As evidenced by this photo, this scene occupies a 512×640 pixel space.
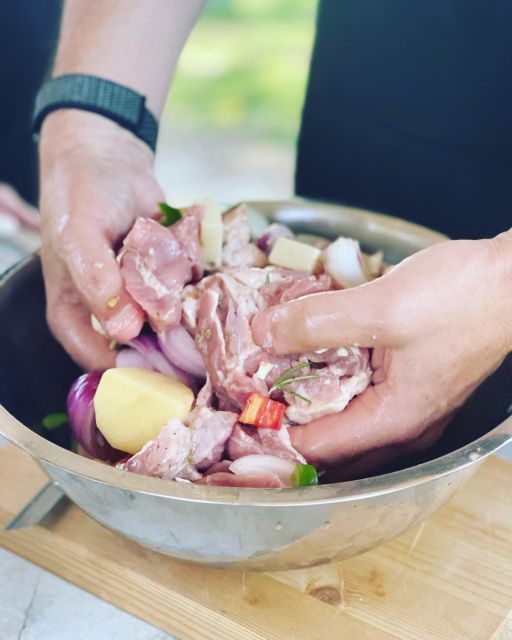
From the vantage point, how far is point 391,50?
185 centimetres

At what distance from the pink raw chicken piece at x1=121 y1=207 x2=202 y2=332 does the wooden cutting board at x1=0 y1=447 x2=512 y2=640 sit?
1.29 ft

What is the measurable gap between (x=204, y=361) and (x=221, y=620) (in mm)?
415

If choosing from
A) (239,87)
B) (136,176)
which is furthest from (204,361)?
(239,87)

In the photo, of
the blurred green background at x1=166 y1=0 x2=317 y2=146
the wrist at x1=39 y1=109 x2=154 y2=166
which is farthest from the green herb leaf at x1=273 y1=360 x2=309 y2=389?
the blurred green background at x1=166 y1=0 x2=317 y2=146

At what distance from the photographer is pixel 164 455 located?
3.60 feet

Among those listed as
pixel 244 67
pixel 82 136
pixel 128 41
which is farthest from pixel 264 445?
pixel 244 67

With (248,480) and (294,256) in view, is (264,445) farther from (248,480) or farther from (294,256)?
(294,256)

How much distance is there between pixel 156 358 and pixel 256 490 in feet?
1.41

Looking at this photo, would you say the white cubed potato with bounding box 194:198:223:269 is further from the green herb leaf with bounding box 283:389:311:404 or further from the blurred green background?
the blurred green background

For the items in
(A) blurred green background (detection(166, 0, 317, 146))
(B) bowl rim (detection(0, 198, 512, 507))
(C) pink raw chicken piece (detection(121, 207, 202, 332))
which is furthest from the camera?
(A) blurred green background (detection(166, 0, 317, 146))

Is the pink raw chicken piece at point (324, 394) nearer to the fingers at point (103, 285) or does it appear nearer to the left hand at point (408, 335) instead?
the left hand at point (408, 335)

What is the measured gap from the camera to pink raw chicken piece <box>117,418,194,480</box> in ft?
3.59

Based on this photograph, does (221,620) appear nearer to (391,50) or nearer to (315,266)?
(315,266)

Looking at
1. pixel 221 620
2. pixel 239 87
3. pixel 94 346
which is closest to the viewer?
pixel 221 620
